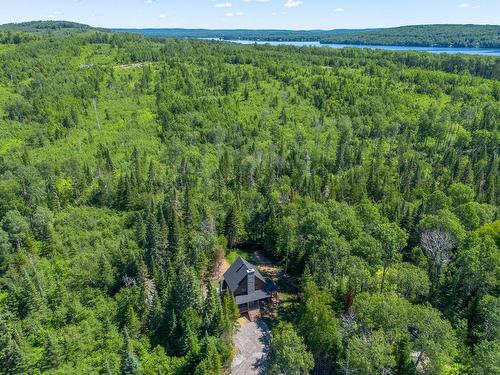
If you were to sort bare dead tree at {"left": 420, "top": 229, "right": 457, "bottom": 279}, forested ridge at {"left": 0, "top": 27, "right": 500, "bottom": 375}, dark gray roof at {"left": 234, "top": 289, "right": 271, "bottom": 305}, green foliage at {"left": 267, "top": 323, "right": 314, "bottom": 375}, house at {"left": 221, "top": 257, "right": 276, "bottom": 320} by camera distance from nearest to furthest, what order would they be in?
1. green foliage at {"left": 267, "top": 323, "right": 314, "bottom": 375}
2. forested ridge at {"left": 0, "top": 27, "right": 500, "bottom": 375}
3. dark gray roof at {"left": 234, "top": 289, "right": 271, "bottom": 305}
4. house at {"left": 221, "top": 257, "right": 276, "bottom": 320}
5. bare dead tree at {"left": 420, "top": 229, "right": 457, "bottom": 279}

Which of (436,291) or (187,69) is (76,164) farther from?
(187,69)

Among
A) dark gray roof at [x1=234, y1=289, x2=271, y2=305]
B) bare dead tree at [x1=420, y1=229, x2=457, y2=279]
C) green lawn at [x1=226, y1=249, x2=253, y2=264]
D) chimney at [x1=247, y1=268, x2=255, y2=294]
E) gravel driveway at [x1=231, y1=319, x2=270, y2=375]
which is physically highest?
bare dead tree at [x1=420, y1=229, x2=457, y2=279]

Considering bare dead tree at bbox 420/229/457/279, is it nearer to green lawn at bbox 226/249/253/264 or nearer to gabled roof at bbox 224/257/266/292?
gabled roof at bbox 224/257/266/292

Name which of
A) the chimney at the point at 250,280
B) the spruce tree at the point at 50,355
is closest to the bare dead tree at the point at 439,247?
the chimney at the point at 250,280

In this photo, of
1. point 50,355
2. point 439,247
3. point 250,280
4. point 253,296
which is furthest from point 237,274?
point 439,247

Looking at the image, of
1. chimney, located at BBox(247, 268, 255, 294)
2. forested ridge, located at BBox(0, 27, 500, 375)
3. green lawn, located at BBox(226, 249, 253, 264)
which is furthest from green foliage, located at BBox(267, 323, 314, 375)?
green lawn, located at BBox(226, 249, 253, 264)

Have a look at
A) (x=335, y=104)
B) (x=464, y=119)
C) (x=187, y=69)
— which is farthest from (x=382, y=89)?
(x=187, y=69)

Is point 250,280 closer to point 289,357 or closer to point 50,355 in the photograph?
point 289,357
